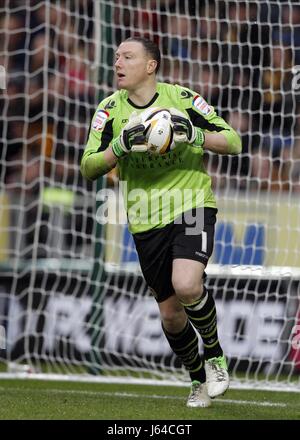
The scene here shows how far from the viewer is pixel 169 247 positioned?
619cm

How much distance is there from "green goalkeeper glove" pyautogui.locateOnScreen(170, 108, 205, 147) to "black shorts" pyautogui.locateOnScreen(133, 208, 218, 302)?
472mm

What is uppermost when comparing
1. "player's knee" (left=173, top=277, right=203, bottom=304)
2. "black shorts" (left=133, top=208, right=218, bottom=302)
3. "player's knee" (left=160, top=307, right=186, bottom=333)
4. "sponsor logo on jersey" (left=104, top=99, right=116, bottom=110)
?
"sponsor logo on jersey" (left=104, top=99, right=116, bottom=110)

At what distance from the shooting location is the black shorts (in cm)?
605

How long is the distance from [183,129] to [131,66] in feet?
2.08

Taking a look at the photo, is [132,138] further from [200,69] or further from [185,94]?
[200,69]

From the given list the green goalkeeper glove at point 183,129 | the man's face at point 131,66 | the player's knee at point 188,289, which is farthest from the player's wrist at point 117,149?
the player's knee at point 188,289

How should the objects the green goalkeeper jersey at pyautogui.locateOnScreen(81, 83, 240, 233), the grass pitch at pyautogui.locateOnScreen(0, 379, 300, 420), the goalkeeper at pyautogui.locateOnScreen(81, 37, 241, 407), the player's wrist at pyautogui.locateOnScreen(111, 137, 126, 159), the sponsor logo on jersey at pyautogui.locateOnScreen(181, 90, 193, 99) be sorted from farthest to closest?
1. the sponsor logo on jersey at pyautogui.locateOnScreen(181, 90, 193, 99)
2. the green goalkeeper jersey at pyautogui.locateOnScreen(81, 83, 240, 233)
3. the goalkeeper at pyautogui.locateOnScreen(81, 37, 241, 407)
4. the player's wrist at pyautogui.locateOnScreen(111, 137, 126, 159)
5. the grass pitch at pyautogui.locateOnScreen(0, 379, 300, 420)

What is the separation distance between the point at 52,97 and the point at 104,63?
1584 millimetres

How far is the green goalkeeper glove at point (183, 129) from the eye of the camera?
580 centimetres

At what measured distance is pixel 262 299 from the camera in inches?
368

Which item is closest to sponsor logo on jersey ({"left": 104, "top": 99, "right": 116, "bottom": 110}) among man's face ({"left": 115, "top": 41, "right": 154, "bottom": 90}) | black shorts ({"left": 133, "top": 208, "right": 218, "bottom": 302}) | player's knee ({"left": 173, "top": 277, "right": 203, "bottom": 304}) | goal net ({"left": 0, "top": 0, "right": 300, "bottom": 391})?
man's face ({"left": 115, "top": 41, "right": 154, "bottom": 90})

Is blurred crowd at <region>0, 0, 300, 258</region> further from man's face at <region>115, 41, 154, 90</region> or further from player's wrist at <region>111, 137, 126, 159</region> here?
player's wrist at <region>111, 137, 126, 159</region>
